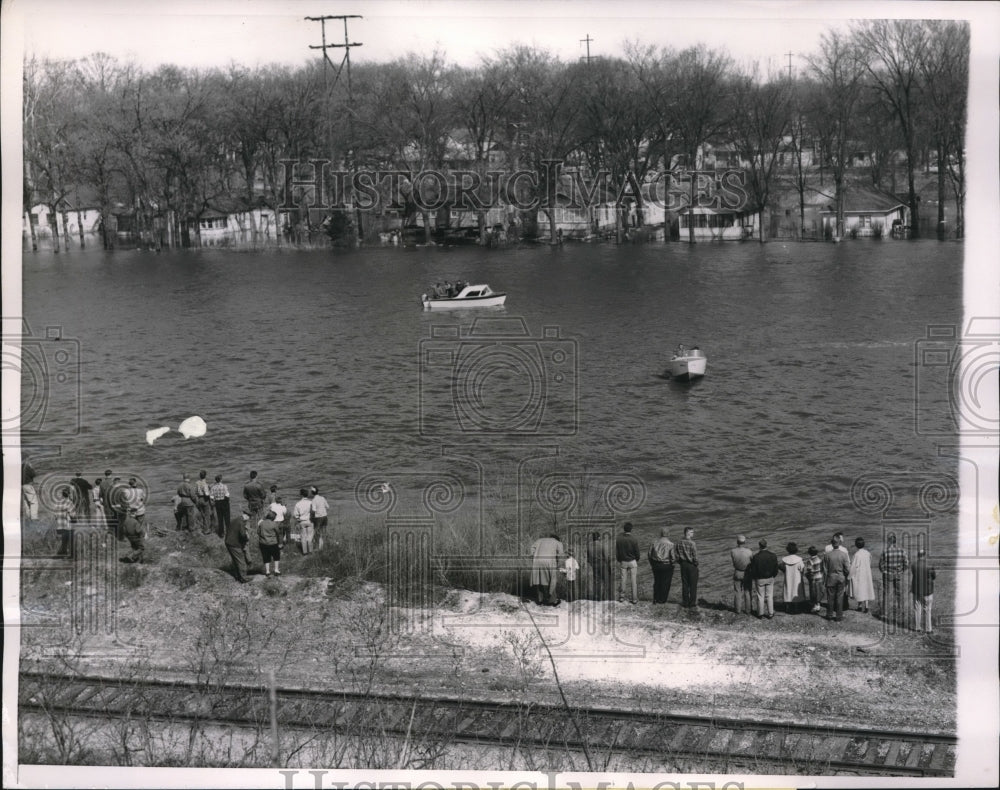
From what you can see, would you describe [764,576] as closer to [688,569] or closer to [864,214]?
[688,569]

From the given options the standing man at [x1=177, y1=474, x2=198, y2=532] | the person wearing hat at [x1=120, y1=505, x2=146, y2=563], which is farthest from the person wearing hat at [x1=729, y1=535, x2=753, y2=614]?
the person wearing hat at [x1=120, y1=505, x2=146, y2=563]

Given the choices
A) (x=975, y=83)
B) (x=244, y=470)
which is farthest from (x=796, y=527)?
(x=244, y=470)

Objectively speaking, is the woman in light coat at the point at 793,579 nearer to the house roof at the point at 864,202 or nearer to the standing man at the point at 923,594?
the standing man at the point at 923,594

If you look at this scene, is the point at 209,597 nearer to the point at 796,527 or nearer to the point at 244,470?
the point at 244,470

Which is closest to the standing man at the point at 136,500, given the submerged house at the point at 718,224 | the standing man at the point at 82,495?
the standing man at the point at 82,495

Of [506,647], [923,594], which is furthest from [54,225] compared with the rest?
[923,594]
